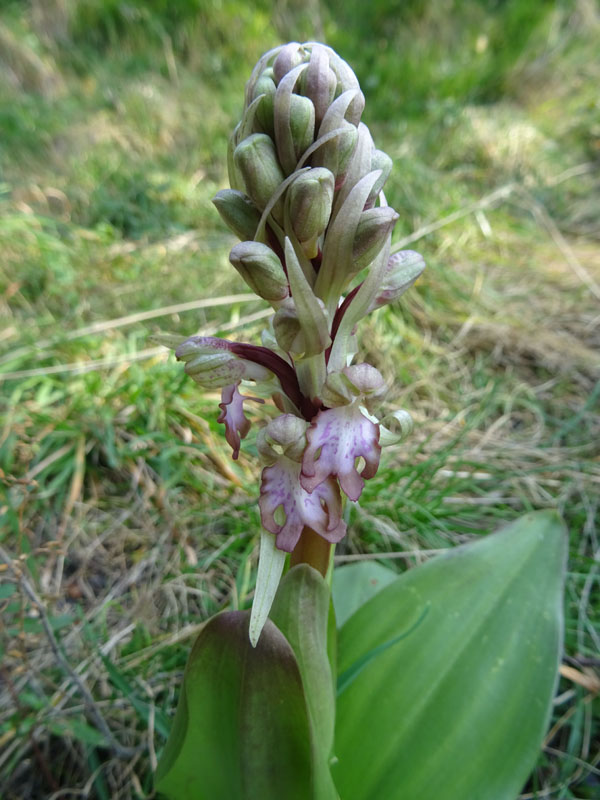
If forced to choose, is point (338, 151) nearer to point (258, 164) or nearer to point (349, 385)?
point (258, 164)

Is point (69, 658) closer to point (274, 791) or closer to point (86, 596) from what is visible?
point (86, 596)

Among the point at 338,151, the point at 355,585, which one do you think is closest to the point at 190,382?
the point at 355,585

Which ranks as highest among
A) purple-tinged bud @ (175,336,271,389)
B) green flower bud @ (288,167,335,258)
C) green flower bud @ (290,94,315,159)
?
green flower bud @ (290,94,315,159)

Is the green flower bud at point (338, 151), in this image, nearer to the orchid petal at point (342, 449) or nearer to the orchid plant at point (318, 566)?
the orchid plant at point (318, 566)

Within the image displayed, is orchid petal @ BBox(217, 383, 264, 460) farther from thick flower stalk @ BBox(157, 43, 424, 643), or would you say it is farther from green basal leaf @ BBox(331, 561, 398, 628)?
green basal leaf @ BBox(331, 561, 398, 628)


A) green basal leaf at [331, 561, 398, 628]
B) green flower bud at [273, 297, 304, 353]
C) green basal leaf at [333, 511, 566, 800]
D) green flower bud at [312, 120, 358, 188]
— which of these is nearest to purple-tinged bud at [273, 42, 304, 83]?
green flower bud at [312, 120, 358, 188]

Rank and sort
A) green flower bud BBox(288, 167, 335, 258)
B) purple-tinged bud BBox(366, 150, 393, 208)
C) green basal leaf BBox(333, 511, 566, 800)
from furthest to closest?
green basal leaf BBox(333, 511, 566, 800) < purple-tinged bud BBox(366, 150, 393, 208) < green flower bud BBox(288, 167, 335, 258)

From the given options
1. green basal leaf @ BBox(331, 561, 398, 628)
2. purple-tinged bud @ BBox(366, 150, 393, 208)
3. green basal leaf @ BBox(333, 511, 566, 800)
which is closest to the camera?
purple-tinged bud @ BBox(366, 150, 393, 208)

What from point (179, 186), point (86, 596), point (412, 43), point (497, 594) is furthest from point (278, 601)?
point (412, 43)
